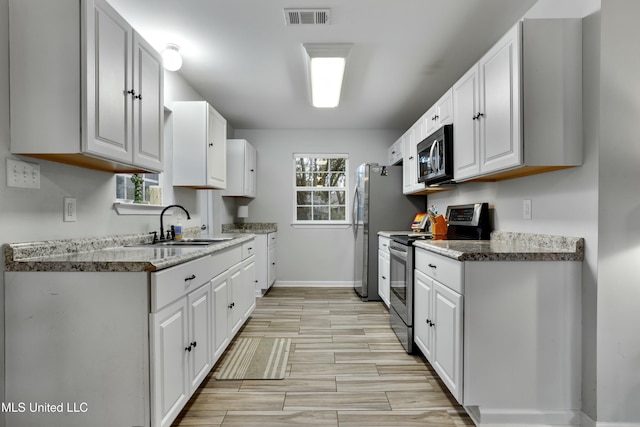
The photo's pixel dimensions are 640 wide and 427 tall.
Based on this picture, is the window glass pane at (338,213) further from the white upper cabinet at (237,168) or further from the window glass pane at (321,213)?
the white upper cabinet at (237,168)

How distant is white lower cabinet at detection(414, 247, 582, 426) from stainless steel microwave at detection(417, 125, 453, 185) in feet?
3.74

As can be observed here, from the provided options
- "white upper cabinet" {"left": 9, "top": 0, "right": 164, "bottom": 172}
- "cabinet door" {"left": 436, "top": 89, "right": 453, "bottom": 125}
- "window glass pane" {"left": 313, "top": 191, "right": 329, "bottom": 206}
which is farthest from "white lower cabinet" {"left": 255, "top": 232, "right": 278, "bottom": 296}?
"white upper cabinet" {"left": 9, "top": 0, "right": 164, "bottom": 172}

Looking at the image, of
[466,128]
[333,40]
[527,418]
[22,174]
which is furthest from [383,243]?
[22,174]

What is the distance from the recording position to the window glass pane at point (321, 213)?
535cm

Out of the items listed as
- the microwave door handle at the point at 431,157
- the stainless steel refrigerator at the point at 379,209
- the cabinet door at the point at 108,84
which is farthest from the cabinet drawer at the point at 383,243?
the cabinet door at the point at 108,84

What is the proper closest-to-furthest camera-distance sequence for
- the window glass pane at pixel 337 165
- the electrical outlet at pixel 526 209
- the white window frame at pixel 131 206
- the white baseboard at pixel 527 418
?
the white baseboard at pixel 527 418
the electrical outlet at pixel 526 209
the white window frame at pixel 131 206
the window glass pane at pixel 337 165

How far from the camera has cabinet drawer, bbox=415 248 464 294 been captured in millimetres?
1792

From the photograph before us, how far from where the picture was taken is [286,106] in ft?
13.6

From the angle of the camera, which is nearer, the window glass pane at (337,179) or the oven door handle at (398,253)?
the oven door handle at (398,253)

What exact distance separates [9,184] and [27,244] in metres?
0.27

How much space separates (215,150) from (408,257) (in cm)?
205

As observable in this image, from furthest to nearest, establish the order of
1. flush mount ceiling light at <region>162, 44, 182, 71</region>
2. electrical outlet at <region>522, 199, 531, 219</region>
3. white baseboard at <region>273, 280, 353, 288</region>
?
white baseboard at <region>273, 280, 353, 288</region>
flush mount ceiling light at <region>162, 44, 182, 71</region>
electrical outlet at <region>522, 199, 531, 219</region>

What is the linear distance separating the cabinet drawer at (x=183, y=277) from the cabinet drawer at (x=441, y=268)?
56.1 inches

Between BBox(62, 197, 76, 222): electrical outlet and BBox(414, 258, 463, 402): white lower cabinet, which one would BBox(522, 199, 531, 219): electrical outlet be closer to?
BBox(414, 258, 463, 402): white lower cabinet
